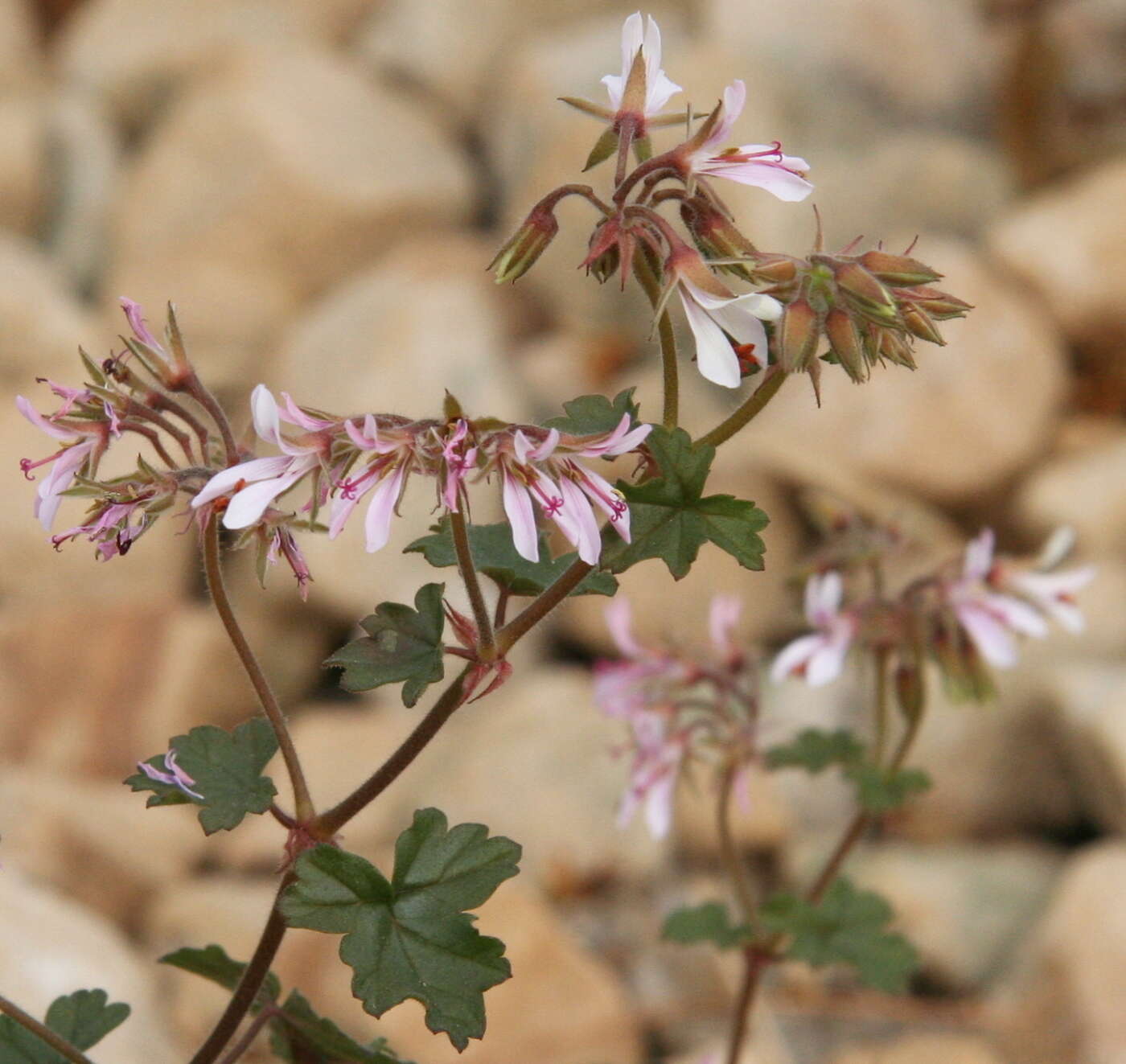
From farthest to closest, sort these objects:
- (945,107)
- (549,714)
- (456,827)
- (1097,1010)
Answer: (945,107) → (549,714) → (1097,1010) → (456,827)

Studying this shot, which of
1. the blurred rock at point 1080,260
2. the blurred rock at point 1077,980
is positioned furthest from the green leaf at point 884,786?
the blurred rock at point 1080,260

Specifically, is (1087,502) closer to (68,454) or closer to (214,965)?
(214,965)

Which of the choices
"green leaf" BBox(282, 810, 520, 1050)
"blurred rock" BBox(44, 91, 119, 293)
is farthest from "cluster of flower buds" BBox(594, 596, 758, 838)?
"blurred rock" BBox(44, 91, 119, 293)

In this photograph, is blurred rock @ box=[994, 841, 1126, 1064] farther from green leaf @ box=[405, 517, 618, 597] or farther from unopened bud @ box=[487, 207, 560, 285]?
unopened bud @ box=[487, 207, 560, 285]

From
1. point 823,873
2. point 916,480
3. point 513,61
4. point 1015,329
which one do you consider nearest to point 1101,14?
point 1015,329

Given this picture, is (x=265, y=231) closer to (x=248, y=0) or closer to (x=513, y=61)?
(x=513, y=61)
